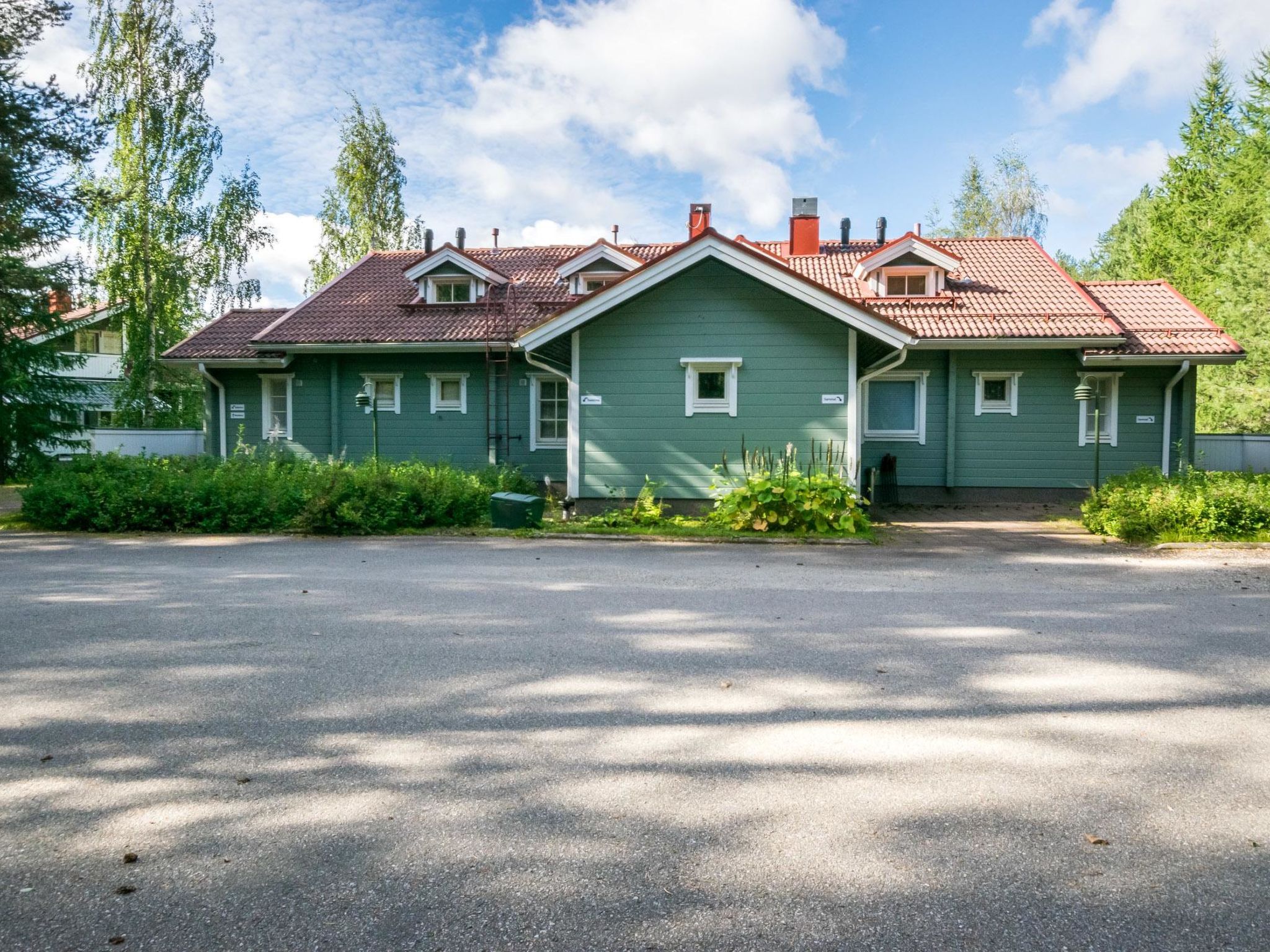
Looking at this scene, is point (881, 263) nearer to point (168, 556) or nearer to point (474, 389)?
point (474, 389)

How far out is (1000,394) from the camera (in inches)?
708

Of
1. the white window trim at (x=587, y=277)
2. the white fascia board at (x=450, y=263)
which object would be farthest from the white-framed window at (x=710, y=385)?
the white fascia board at (x=450, y=263)

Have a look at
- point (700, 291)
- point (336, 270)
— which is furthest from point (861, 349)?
point (336, 270)

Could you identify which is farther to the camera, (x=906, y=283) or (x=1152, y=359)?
(x=906, y=283)

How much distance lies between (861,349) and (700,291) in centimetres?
315

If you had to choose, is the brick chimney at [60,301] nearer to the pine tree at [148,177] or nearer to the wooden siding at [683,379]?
the pine tree at [148,177]

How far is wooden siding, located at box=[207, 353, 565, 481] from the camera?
1909 cm

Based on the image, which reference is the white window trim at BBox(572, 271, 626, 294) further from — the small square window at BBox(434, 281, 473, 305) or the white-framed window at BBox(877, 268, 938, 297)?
the white-framed window at BBox(877, 268, 938, 297)

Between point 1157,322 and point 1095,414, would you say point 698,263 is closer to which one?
point 1095,414

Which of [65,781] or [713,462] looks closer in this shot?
[65,781]

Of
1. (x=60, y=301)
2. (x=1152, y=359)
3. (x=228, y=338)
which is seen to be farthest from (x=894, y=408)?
(x=60, y=301)

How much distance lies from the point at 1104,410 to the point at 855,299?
604cm

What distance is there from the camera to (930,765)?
148 inches

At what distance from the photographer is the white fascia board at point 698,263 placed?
1404 centimetres
